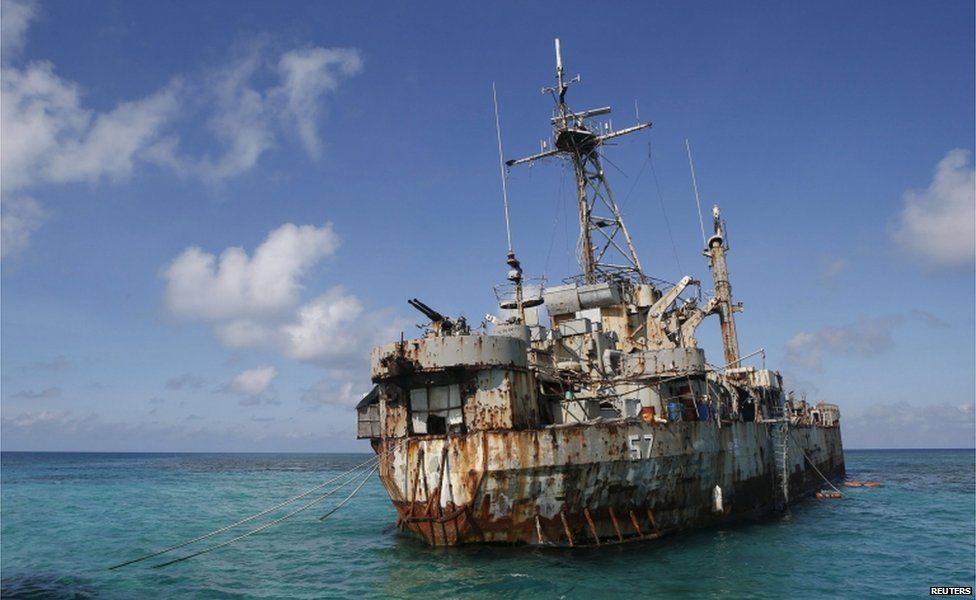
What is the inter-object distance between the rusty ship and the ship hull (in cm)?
4

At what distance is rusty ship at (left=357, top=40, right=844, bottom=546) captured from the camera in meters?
17.5

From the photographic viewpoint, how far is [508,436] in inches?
685

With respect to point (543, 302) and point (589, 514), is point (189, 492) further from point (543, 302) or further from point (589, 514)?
Result: point (589, 514)

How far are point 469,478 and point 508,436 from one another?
1651mm

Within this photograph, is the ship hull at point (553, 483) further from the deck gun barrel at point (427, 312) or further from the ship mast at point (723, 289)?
the ship mast at point (723, 289)

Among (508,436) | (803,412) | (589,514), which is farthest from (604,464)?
(803,412)

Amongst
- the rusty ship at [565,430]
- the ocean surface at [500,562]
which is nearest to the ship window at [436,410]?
the rusty ship at [565,430]

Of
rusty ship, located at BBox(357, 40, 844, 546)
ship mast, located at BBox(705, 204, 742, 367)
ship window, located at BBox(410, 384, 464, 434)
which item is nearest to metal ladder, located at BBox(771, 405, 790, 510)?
rusty ship, located at BBox(357, 40, 844, 546)

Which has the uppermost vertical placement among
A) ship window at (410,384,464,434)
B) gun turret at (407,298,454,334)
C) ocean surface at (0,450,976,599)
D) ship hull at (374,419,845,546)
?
gun turret at (407,298,454,334)

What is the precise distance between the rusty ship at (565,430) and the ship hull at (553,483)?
4 cm

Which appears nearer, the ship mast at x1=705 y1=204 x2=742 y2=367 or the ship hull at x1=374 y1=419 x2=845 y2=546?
the ship hull at x1=374 y1=419 x2=845 y2=546

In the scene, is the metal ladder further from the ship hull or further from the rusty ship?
the ship hull

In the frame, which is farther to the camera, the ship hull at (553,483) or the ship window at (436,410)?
the ship window at (436,410)

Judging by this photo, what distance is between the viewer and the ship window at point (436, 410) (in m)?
19.5
